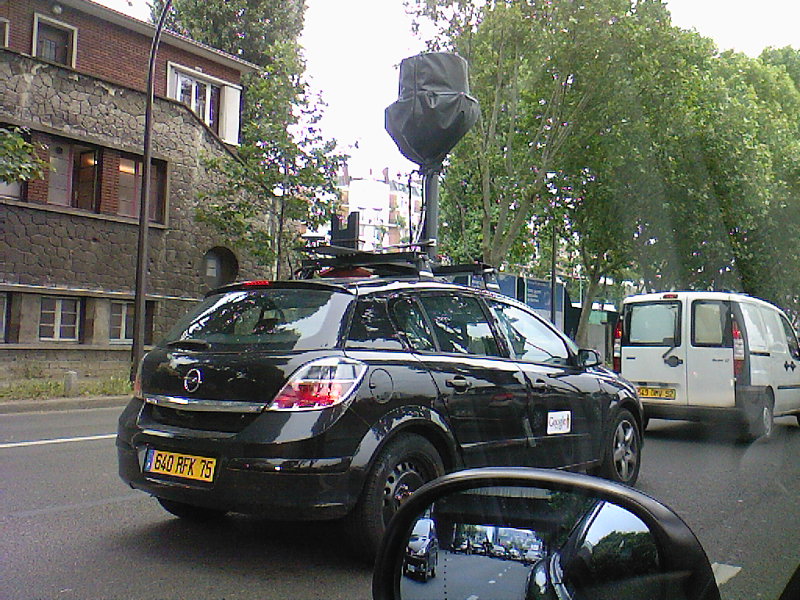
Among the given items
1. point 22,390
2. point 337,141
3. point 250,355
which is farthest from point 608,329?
point 250,355

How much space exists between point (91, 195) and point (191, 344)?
17.4 metres

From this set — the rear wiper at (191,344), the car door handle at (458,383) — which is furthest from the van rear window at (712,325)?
the rear wiper at (191,344)

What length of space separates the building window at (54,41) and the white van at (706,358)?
17852mm

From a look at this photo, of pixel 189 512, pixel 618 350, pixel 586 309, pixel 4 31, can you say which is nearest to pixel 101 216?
pixel 4 31

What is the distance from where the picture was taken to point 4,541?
16.1 ft

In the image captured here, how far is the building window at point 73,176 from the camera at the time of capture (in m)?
20.1

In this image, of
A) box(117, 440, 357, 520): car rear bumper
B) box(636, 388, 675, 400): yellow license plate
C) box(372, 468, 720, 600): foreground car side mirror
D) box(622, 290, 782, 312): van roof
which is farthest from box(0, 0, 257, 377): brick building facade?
box(372, 468, 720, 600): foreground car side mirror

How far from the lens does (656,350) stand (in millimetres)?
11164

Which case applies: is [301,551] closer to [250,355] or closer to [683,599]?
[250,355]

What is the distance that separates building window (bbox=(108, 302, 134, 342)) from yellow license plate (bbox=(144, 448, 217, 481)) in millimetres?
17599

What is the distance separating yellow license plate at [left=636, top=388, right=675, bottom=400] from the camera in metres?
10.9

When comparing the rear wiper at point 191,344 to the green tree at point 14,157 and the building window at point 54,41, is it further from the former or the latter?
the building window at point 54,41

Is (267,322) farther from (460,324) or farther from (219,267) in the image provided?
(219,267)

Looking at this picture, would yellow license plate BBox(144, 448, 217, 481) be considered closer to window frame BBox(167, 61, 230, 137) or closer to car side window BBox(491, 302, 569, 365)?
car side window BBox(491, 302, 569, 365)
